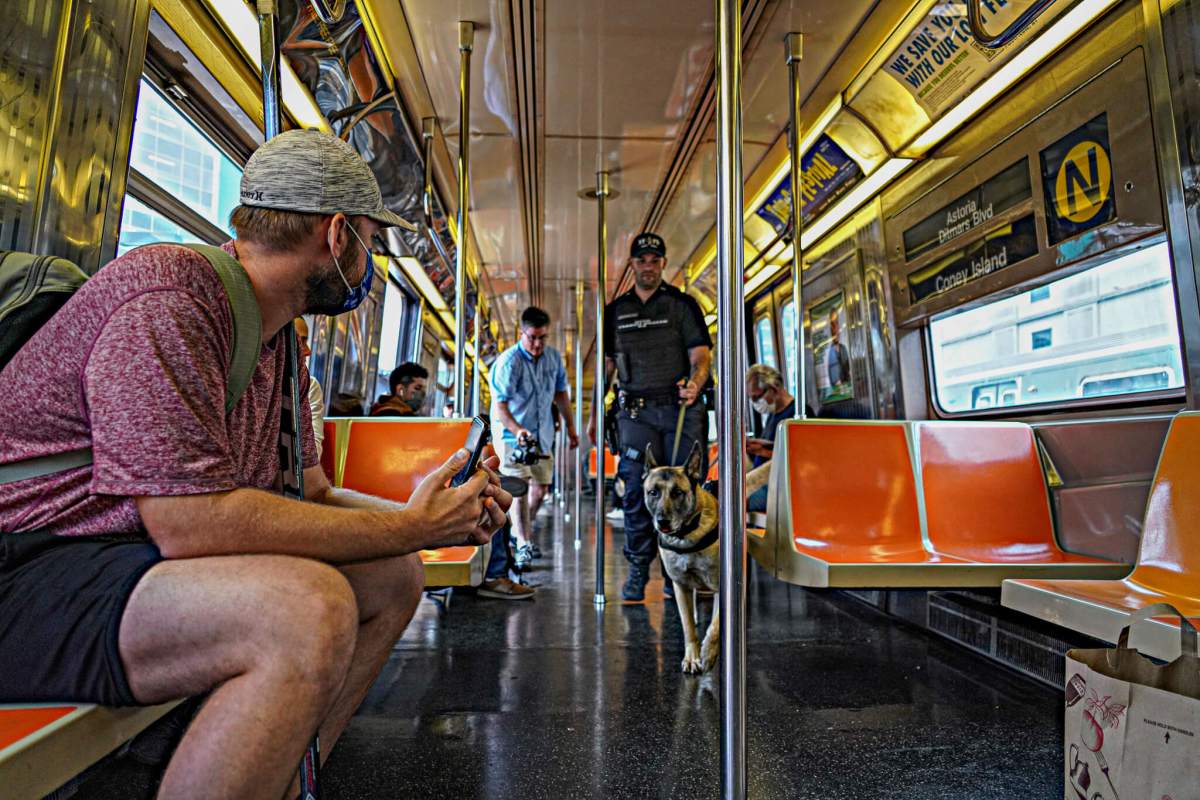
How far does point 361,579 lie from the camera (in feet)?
4.97

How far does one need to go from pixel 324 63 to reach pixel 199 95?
0.71 m

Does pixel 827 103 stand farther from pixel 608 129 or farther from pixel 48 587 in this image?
pixel 48 587

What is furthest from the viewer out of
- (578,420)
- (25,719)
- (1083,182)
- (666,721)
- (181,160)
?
(578,420)

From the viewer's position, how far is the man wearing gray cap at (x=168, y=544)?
39.4 inches

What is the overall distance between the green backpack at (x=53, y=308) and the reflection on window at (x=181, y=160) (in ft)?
6.61

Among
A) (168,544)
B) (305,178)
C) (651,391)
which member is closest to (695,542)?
(651,391)

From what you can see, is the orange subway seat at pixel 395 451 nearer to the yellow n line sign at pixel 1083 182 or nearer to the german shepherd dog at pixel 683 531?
the german shepherd dog at pixel 683 531

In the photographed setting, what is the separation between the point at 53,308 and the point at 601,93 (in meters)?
4.20

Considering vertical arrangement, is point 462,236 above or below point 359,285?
above

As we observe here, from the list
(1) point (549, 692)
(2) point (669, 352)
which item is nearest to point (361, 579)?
(1) point (549, 692)

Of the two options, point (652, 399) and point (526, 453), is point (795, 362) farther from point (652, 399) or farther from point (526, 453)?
point (526, 453)

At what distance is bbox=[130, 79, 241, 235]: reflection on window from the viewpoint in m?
3.26

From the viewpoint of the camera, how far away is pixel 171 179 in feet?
11.5

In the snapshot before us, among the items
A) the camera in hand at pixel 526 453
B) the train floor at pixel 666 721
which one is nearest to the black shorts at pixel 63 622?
the train floor at pixel 666 721
